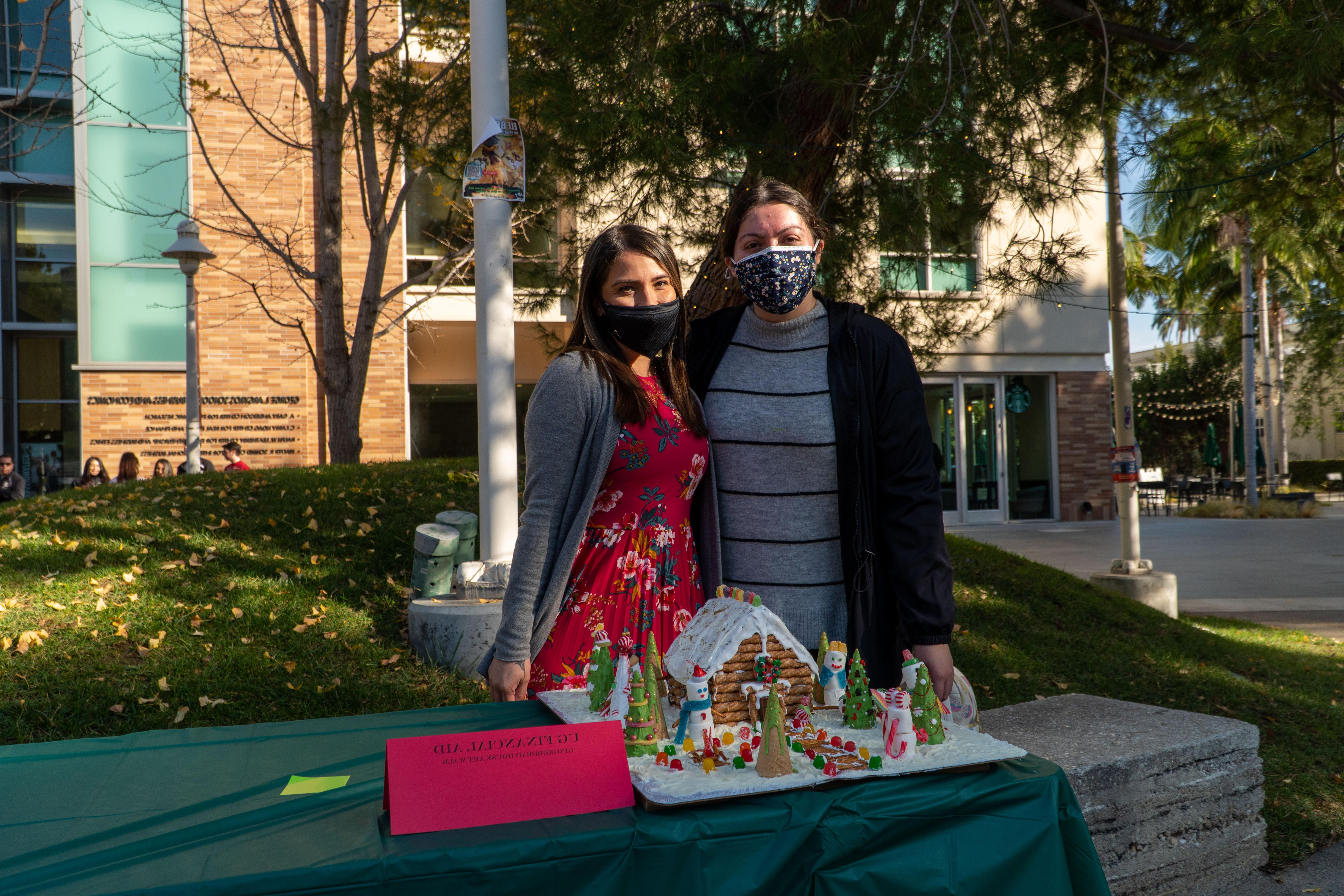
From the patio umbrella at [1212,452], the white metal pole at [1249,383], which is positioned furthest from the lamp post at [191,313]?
the patio umbrella at [1212,452]

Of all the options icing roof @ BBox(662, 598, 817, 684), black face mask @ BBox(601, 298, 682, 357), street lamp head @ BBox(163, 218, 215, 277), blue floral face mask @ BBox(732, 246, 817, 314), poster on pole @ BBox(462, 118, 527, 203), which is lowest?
icing roof @ BBox(662, 598, 817, 684)

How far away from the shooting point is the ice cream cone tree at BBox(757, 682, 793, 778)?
5.04 ft

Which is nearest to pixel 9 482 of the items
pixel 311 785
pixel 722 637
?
pixel 311 785

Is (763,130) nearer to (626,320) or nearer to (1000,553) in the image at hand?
(626,320)

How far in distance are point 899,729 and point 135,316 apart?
17.6 meters

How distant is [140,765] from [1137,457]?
9.33 m

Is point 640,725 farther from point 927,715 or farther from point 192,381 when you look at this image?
point 192,381

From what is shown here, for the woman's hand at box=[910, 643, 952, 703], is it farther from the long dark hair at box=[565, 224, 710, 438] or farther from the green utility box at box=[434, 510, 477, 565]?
the green utility box at box=[434, 510, 477, 565]

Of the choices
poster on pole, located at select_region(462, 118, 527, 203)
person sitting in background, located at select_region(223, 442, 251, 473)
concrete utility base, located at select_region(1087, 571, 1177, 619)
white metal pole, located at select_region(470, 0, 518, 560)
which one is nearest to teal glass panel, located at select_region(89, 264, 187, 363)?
person sitting in background, located at select_region(223, 442, 251, 473)

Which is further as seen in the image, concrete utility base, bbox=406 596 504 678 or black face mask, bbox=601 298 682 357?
concrete utility base, bbox=406 596 504 678

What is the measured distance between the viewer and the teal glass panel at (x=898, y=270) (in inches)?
228

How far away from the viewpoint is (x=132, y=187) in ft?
52.7

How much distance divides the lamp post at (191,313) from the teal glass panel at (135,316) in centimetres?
588

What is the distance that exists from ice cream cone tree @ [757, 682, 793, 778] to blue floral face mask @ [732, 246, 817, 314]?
3.60 feet
